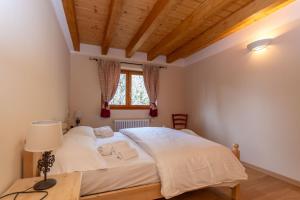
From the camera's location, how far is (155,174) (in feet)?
5.68

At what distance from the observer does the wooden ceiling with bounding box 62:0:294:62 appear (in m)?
2.41

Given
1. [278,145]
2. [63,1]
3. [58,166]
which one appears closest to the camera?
[58,166]

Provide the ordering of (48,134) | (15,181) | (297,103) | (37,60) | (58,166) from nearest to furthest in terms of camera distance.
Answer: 1. (48,134)
2. (15,181)
3. (58,166)
4. (37,60)
5. (297,103)

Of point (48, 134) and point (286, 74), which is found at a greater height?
point (286, 74)

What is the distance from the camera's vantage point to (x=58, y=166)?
56.9 inches

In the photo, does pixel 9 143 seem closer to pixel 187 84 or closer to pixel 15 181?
pixel 15 181

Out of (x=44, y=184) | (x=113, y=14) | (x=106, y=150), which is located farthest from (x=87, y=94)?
(x=44, y=184)

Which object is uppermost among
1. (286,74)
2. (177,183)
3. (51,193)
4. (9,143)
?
(286,74)

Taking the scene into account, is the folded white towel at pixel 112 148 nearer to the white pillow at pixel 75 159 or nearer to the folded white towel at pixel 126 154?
the folded white towel at pixel 126 154

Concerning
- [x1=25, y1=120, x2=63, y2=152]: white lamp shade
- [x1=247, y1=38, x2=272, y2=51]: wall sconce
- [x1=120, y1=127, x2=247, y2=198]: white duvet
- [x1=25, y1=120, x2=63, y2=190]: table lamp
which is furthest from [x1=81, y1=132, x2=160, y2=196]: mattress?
[x1=247, y1=38, x2=272, y2=51]: wall sconce

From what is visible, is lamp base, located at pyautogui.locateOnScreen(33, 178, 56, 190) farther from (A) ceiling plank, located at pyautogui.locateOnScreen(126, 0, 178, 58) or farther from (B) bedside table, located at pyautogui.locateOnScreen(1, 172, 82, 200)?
(A) ceiling plank, located at pyautogui.locateOnScreen(126, 0, 178, 58)

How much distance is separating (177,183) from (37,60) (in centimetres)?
189

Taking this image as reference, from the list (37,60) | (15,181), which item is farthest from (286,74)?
(15,181)

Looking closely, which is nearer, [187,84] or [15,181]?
[15,181]
